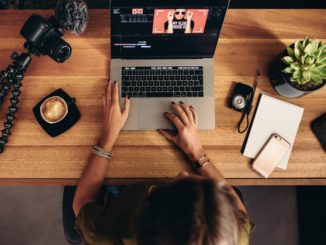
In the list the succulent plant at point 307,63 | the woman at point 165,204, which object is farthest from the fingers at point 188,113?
the succulent plant at point 307,63

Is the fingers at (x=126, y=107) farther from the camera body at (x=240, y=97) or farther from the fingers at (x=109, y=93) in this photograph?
the camera body at (x=240, y=97)

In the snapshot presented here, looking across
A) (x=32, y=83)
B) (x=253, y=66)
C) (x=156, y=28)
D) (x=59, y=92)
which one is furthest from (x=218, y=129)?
(x=32, y=83)

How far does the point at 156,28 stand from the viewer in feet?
3.59

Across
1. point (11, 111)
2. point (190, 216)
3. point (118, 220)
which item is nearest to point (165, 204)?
point (190, 216)

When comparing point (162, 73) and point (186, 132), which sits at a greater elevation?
point (162, 73)

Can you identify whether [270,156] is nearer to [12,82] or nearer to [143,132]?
[143,132]

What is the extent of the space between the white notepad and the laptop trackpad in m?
0.31

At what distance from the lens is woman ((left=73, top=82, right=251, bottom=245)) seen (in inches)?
32.2

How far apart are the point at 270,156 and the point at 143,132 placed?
1.47 feet

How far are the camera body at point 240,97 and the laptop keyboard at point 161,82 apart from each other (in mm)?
115

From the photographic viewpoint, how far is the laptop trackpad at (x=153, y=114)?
1.20m

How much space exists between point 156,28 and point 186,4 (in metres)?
0.14

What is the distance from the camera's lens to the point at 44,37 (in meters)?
1.13

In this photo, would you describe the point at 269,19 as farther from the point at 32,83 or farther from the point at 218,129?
the point at 32,83
